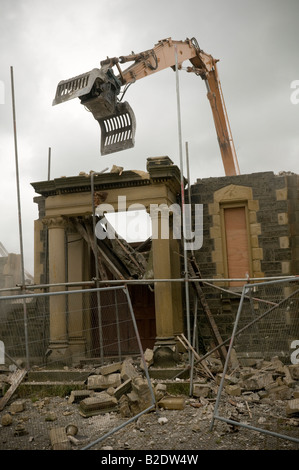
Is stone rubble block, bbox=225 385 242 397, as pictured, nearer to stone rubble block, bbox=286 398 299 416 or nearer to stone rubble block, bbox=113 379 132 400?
stone rubble block, bbox=286 398 299 416

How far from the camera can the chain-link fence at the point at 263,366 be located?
6020 millimetres

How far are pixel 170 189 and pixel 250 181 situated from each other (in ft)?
6.78

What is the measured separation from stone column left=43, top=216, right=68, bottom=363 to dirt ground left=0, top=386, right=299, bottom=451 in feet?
10.9

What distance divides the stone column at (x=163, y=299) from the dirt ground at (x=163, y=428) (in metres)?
2.37

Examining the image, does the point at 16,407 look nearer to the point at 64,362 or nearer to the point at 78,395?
the point at 78,395

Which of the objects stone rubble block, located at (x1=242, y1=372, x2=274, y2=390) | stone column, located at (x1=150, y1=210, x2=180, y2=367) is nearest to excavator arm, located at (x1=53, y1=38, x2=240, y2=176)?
stone column, located at (x1=150, y1=210, x2=180, y2=367)

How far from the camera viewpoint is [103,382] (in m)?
7.95

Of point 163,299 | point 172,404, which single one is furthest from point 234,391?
point 163,299

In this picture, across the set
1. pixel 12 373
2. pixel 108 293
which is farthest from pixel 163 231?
pixel 12 373

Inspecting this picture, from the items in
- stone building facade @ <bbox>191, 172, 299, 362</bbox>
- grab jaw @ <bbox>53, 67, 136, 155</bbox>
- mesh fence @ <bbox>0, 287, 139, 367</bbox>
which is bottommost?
mesh fence @ <bbox>0, 287, 139, 367</bbox>

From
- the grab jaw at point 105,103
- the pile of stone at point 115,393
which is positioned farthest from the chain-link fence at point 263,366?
the grab jaw at point 105,103

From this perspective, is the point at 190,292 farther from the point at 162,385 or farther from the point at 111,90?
the point at 111,90

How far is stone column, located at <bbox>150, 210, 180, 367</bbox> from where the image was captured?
969cm

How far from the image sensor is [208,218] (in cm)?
1149
